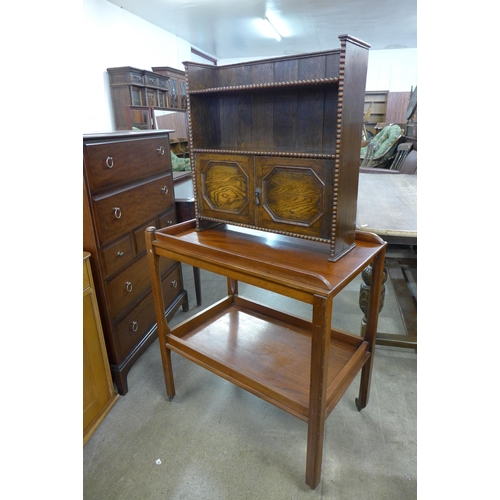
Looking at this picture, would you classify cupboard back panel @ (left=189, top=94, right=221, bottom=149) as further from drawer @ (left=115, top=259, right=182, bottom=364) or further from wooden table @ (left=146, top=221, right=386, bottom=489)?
drawer @ (left=115, top=259, right=182, bottom=364)

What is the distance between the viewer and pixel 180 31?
19.0 feet

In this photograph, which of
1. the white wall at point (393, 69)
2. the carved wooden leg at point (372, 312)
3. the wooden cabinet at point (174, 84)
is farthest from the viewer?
the white wall at point (393, 69)

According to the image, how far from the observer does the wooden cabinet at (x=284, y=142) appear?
1140 mm

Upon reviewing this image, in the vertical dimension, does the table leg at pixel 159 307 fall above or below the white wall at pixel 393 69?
below

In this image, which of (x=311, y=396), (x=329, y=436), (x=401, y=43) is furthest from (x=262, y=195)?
(x=401, y=43)

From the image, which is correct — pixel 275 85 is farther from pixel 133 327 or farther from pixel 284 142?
pixel 133 327

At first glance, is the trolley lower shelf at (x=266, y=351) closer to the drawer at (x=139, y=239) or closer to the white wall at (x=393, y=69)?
the drawer at (x=139, y=239)

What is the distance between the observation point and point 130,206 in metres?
1.77

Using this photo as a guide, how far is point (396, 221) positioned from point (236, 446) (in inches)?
51.8

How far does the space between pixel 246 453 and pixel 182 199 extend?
1577 millimetres

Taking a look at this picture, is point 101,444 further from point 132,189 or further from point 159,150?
point 159,150

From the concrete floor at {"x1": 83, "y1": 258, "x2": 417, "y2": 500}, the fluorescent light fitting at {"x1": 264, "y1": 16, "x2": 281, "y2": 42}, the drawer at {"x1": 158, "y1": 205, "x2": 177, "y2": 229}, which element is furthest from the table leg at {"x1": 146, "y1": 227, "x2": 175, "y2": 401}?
the fluorescent light fitting at {"x1": 264, "y1": 16, "x2": 281, "y2": 42}

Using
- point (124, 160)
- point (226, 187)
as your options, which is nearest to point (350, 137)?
point (226, 187)

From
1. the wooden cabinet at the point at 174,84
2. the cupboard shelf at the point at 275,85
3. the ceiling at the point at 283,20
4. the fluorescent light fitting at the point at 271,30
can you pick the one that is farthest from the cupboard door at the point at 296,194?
the fluorescent light fitting at the point at 271,30
